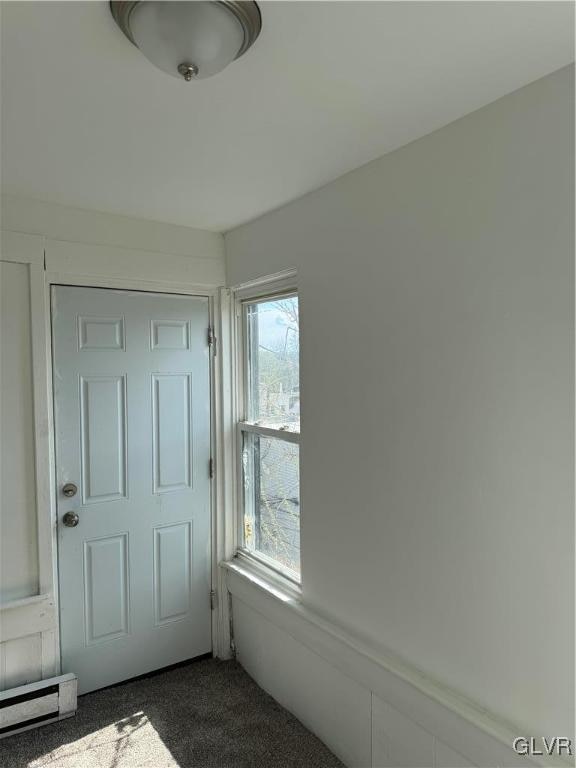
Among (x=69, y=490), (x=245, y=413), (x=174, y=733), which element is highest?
(x=245, y=413)

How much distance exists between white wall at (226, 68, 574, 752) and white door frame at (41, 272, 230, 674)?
81 centimetres

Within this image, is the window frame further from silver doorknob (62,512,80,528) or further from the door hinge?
silver doorknob (62,512,80,528)

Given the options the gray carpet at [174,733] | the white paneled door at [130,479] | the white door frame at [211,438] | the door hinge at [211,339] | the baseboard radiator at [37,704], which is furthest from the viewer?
the door hinge at [211,339]

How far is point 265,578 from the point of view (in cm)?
246

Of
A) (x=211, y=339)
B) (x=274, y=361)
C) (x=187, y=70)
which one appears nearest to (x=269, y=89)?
(x=187, y=70)

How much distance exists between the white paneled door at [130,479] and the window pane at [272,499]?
24 cm

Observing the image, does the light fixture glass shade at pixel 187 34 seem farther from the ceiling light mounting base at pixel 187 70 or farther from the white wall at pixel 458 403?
the white wall at pixel 458 403

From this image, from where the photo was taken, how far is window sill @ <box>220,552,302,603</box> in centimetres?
229

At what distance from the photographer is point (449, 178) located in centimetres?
153

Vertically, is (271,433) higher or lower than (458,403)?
lower

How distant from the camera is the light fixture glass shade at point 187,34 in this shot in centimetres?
100

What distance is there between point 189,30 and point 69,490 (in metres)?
1.99

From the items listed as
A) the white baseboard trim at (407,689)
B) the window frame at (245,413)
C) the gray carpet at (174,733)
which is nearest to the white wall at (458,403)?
the white baseboard trim at (407,689)

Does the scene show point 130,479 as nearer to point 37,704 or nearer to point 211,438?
point 211,438
